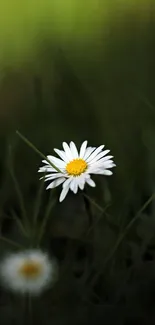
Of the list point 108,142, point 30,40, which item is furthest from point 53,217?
point 30,40

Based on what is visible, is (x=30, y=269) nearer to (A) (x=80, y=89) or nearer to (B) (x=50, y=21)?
(A) (x=80, y=89)

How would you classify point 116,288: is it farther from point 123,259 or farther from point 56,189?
point 56,189

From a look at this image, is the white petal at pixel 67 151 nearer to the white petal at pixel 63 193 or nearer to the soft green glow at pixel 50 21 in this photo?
the white petal at pixel 63 193

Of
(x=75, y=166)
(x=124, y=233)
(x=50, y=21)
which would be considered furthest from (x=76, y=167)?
(x=50, y=21)

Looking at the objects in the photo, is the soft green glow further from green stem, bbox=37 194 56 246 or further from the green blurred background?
green stem, bbox=37 194 56 246

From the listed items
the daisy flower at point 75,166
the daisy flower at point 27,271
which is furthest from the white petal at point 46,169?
the daisy flower at point 27,271

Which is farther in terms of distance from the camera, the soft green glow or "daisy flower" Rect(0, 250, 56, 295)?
the soft green glow

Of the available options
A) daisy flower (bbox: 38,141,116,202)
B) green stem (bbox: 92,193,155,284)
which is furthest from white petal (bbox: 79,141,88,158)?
green stem (bbox: 92,193,155,284)

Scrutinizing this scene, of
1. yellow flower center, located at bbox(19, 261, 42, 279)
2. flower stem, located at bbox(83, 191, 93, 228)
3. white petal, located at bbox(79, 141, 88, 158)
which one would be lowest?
yellow flower center, located at bbox(19, 261, 42, 279)
